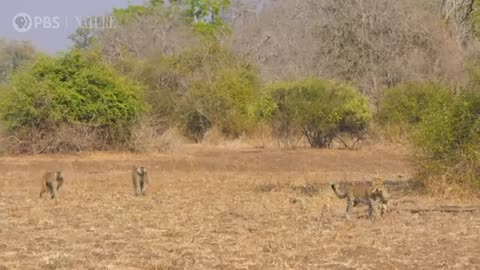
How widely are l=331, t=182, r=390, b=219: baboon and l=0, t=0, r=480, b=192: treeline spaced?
4.05m

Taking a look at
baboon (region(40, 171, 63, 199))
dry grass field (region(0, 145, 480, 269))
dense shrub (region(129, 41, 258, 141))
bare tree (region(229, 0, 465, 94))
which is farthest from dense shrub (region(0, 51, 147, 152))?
bare tree (region(229, 0, 465, 94))

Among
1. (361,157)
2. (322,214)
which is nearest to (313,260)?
(322,214)

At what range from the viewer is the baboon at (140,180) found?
56.2ft

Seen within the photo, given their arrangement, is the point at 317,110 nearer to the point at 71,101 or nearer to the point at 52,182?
the point at 71,101

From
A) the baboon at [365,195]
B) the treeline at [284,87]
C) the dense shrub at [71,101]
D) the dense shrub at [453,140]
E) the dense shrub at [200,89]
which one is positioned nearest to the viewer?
the baboon at [365,195]

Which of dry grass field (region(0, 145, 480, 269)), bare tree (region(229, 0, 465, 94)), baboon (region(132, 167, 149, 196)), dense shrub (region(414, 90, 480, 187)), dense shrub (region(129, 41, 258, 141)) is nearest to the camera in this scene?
dry grass field (region(0, 145, 480, 269))

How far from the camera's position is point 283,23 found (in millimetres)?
58250

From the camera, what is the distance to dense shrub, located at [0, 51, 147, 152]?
30.3m

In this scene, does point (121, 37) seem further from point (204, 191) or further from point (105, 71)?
Result: point (204, 191)

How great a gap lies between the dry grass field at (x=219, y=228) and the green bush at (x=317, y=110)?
10320 mm

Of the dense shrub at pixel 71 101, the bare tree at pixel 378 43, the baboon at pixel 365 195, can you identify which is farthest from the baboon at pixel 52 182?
the bare tree at pixel 378 43

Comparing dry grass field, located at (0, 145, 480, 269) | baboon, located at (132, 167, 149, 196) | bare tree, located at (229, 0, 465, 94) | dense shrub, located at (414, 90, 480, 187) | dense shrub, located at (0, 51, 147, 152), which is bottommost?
dry grass field, located at (0, 145, 480, 269)

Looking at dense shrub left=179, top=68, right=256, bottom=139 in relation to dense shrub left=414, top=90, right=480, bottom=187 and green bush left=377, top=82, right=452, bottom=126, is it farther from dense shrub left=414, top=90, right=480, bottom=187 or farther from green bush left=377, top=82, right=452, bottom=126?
dense shrub left=414, top=90, right=480, bottom=187

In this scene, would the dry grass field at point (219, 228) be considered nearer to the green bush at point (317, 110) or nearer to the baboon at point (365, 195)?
the baboon at point (365, 195)
